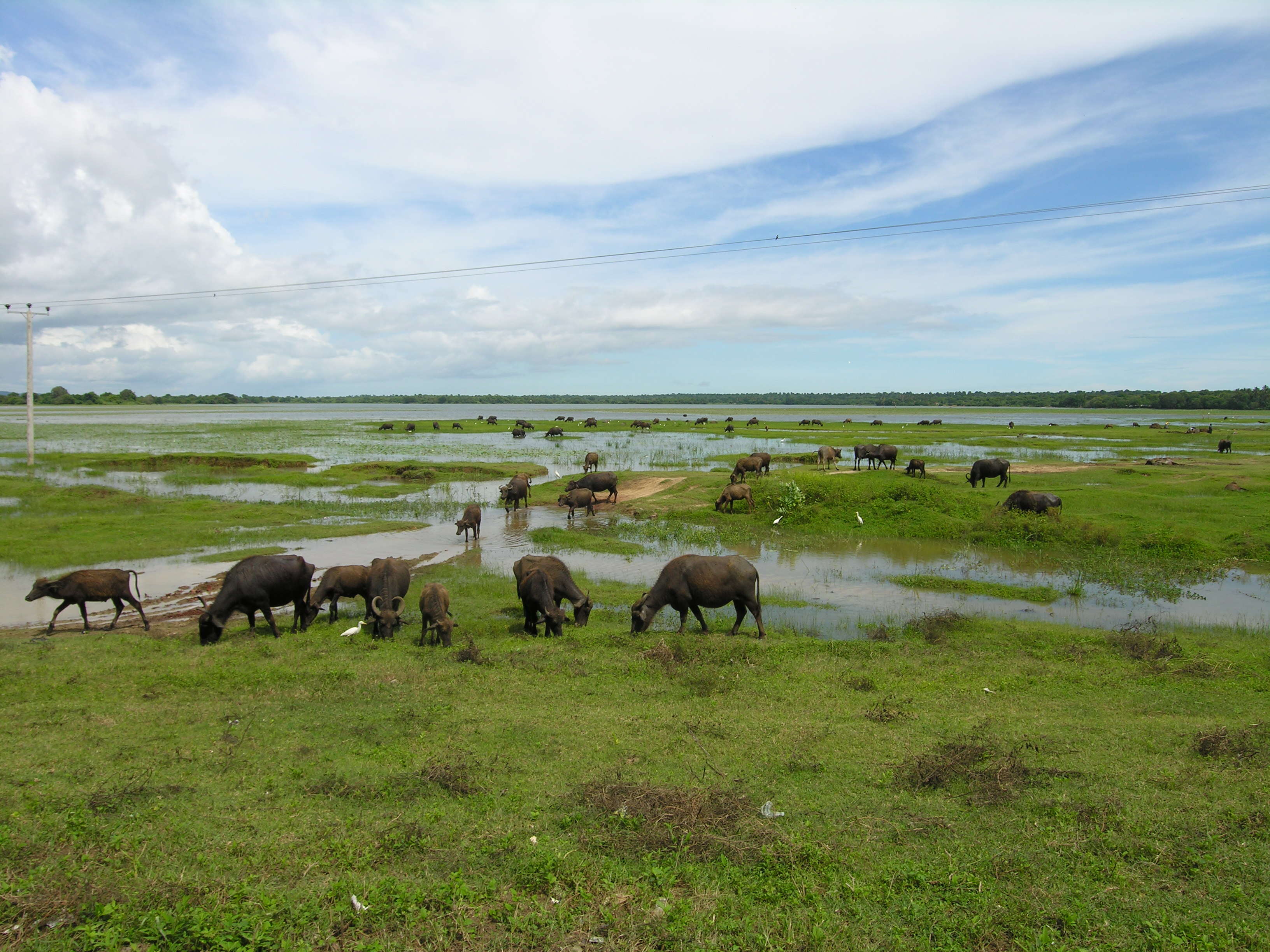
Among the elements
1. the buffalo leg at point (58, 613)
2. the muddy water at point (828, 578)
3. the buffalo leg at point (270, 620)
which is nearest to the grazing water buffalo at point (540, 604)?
the muddy water at point (828, 578)

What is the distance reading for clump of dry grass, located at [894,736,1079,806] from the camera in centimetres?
667

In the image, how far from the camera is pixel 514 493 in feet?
88.8

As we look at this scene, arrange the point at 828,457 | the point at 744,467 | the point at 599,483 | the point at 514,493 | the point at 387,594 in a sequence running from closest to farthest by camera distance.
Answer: the point at 387,594 < the point at 514,493 < the point at 599,483 < the point at 744,467 < the point at 828,457

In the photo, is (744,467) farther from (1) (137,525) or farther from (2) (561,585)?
(1) (137,525)

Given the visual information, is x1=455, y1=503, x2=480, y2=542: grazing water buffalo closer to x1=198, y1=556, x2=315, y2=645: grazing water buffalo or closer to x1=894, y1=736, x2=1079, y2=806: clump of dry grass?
x1=198, y1=556, x2=315, y2=645: grazing water buffalo

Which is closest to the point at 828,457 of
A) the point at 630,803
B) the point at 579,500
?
the point at 579,500

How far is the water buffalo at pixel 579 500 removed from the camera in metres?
25.9

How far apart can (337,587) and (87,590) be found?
4.26 meters

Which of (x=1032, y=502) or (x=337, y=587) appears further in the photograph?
(x=1032, y=502)

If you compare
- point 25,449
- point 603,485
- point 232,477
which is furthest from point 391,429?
point 603,485

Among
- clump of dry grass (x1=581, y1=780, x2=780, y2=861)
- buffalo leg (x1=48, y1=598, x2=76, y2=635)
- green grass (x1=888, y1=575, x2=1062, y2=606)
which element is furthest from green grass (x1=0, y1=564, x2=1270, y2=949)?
green grass (x1=888, y1=575, x2=1062, y2=606)

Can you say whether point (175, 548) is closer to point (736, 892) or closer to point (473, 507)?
point (473, 507)

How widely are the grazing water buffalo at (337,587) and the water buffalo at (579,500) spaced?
1184 centimetres

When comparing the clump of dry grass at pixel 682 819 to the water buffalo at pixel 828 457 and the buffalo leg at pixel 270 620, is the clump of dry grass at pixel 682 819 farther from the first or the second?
the water buffalo at pixel 828 457
